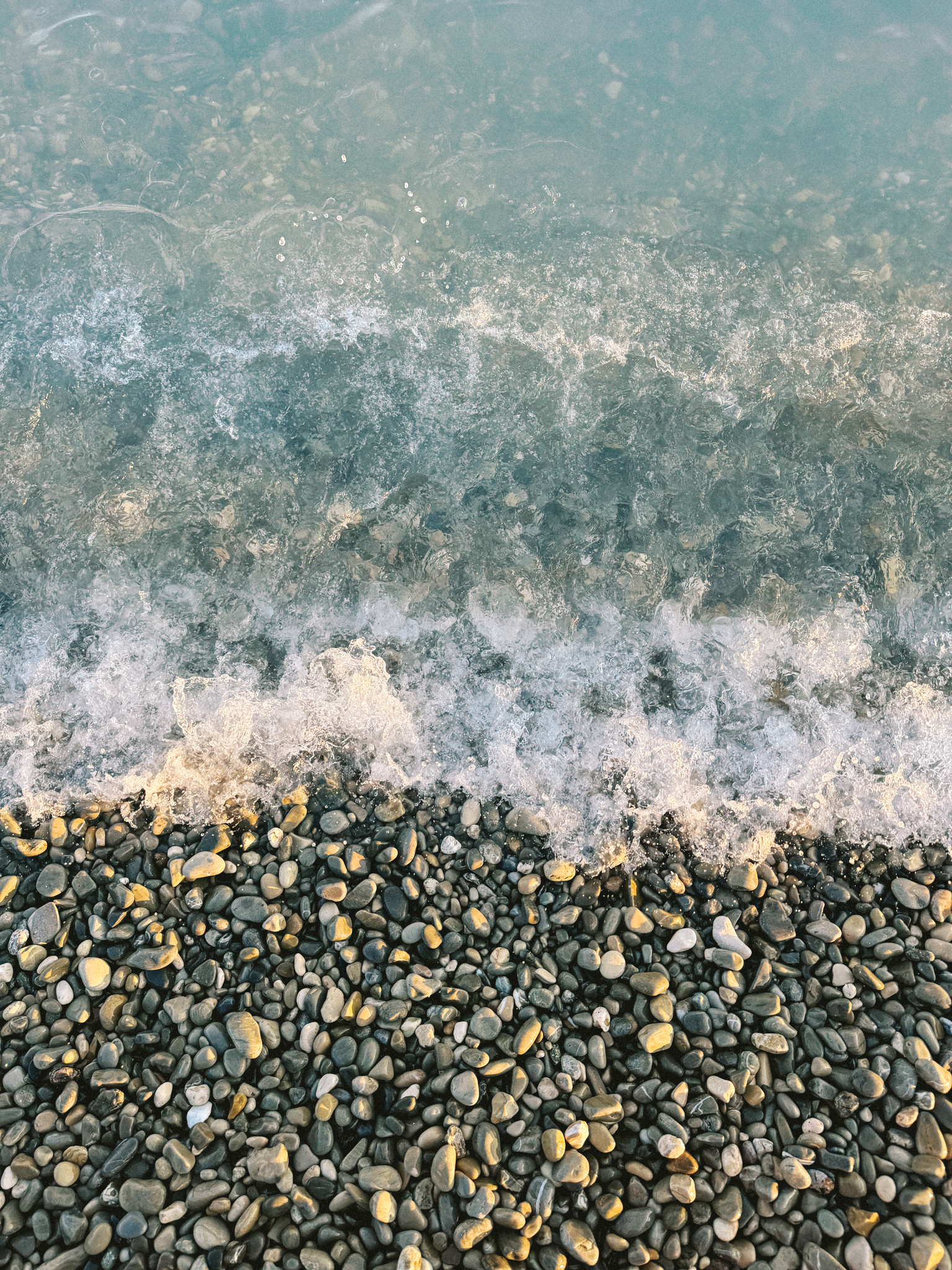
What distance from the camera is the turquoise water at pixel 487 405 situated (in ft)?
15.8

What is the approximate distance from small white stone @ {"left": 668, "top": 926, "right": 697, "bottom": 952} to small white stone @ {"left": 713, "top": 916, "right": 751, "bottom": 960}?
0.12 metres

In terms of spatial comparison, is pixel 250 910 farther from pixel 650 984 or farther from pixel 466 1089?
pixel 650 984

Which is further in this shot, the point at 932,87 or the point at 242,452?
the point at 932,87

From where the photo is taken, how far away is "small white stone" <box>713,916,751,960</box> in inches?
157

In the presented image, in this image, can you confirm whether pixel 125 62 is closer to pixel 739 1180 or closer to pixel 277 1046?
pixel 277 1046

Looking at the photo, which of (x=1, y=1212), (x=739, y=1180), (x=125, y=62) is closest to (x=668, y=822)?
(x=739, y=1180)

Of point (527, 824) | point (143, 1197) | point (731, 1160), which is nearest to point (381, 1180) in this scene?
point (143, 1197)

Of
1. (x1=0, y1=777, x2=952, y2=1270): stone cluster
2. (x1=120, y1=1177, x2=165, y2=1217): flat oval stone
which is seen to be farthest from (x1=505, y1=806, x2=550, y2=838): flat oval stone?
(x1=120, y1=1177, x2=165, y2=1217): flat oval stone

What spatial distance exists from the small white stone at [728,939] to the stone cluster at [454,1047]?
0.02 m

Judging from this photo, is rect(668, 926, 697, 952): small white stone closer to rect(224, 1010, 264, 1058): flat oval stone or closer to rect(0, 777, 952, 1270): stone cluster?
rect(0, 777, 952, 1270): stone cluster

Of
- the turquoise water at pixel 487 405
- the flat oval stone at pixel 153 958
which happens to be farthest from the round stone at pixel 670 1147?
the flat oval stone at pixel 153 958

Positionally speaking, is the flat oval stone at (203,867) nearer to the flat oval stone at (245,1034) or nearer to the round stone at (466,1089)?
the flat oval stone at (245,1034)

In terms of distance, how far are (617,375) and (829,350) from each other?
1.69m

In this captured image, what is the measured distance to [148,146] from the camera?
6293 mm
